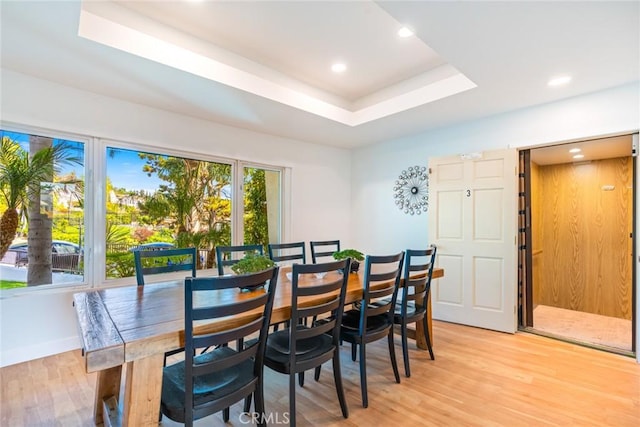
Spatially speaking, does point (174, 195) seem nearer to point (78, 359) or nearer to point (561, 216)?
point (78, 359)

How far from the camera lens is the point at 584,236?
4.46 m

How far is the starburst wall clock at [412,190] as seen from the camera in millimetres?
4270

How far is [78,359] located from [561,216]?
625 cm

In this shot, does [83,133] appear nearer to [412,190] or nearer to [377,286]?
[377,286]

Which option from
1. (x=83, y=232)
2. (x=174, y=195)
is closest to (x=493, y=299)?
(x=174, y=195)

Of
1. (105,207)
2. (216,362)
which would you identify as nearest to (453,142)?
(216,362)

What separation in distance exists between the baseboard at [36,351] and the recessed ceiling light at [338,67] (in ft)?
12.0

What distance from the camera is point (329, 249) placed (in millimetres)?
4902

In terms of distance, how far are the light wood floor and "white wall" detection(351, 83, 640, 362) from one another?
82 centimetres

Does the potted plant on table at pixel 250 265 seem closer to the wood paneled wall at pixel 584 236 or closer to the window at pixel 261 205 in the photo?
the window at pixel 261 205

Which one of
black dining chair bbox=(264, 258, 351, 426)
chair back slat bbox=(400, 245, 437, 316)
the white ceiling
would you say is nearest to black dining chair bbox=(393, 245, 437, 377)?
chair back slat bbox=(400, 245, 437, 316)

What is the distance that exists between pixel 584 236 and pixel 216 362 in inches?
209

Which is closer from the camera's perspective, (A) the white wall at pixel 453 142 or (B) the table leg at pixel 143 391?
(B) the table leg at pixel 143 391

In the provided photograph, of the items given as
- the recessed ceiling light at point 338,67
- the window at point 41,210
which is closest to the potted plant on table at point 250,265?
the window at point 41,210
